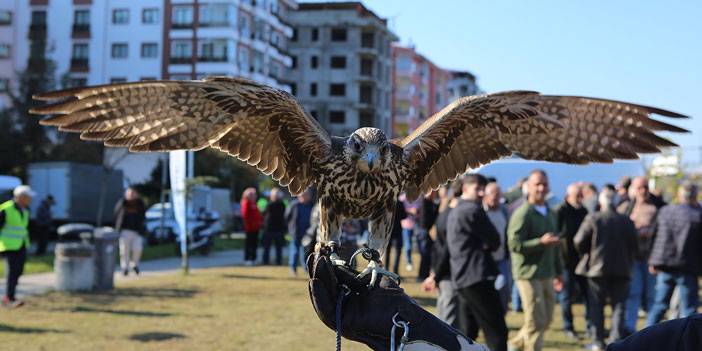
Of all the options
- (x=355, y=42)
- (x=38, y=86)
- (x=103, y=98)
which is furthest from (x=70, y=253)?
(x=355, y=42)

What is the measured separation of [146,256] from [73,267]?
7.75 metres

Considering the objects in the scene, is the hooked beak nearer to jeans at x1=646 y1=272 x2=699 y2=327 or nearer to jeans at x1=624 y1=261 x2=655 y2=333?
jeans at x1=646 y1=272 x2=699 y2=327

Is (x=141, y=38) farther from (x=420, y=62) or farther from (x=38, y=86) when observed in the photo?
(x=420, y=62)

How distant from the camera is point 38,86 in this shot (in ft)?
146

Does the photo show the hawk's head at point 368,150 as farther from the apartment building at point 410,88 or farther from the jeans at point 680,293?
the apartment building at point 410,88

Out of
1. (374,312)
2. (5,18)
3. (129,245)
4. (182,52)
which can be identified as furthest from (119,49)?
(374,312)

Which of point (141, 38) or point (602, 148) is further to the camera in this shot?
point (141, 38)

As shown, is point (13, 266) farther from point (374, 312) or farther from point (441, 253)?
point (374, 312)

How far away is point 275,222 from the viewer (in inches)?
733

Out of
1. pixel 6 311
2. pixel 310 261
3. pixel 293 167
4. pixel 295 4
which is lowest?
pixel 6 311

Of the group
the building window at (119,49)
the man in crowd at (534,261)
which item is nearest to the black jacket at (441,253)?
the man in crowd at (534,261)

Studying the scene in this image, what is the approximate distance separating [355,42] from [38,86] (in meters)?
36.7

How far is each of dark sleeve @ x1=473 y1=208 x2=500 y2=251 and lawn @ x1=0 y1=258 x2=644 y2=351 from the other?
233 centimetres

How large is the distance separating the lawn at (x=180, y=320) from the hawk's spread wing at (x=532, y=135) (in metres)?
4.16
